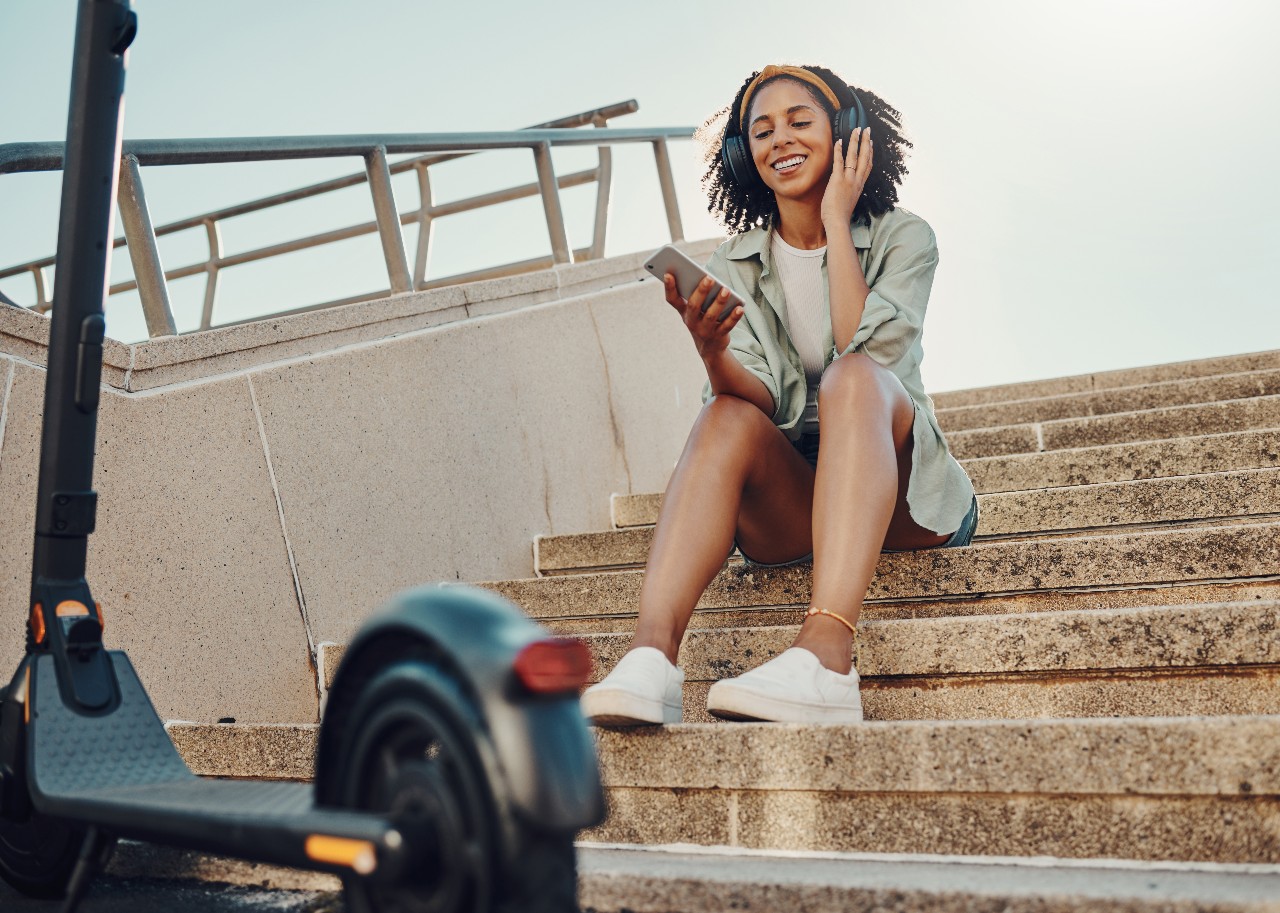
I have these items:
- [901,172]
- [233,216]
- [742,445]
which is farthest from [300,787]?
[233,216]

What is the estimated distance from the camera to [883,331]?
222cm

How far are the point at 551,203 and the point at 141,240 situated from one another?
5.98 feet

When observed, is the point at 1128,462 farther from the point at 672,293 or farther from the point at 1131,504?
the point at 672,293

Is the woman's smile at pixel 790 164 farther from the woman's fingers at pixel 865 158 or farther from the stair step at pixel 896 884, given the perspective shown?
the stair step at pixel 896 884

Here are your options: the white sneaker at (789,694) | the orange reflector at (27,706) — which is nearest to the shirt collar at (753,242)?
the white sneaker at (789,694)

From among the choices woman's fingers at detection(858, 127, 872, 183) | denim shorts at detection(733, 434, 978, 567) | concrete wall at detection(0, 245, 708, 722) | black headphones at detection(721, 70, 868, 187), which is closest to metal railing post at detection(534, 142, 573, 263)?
concrete wall at detection(0, 245, 708, 722)

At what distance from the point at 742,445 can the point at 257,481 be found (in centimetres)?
121

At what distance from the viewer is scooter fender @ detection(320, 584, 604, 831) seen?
0.97m

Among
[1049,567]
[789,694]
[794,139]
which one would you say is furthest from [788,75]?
[789,694]

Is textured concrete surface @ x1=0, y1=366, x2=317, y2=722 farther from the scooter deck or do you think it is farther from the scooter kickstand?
the scooter kickstand

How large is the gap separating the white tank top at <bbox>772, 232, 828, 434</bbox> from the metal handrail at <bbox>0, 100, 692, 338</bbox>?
1342 millimetres

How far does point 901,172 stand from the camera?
2.61 m

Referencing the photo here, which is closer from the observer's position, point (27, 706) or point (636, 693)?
point (27, 706)

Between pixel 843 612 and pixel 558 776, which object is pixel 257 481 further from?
pixel 558 776
